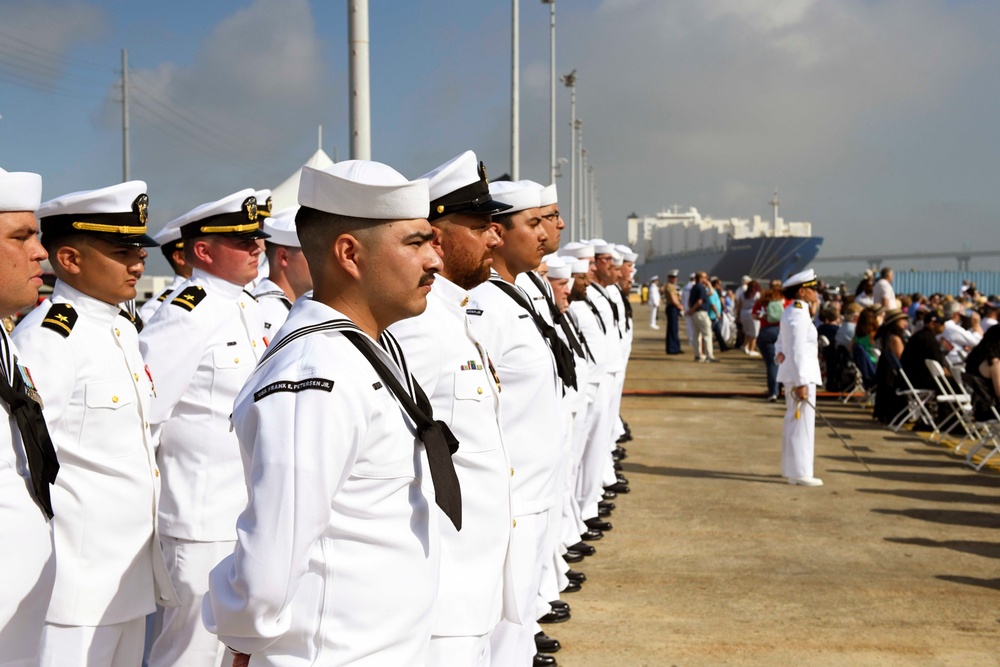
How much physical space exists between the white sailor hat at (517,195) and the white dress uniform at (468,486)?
1.88m

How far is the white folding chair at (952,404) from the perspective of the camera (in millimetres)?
13093

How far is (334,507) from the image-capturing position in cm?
236

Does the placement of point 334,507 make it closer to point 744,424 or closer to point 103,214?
point 103,214

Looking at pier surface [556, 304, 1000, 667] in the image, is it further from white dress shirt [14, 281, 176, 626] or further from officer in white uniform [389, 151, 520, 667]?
white dress shirt [14, 281, 176, 626]

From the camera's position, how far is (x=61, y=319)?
11.5 feet

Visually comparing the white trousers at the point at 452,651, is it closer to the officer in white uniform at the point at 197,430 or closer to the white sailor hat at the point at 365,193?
the officer in white uniform at the point at 197,430

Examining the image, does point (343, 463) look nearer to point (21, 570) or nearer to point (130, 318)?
point (21, 570)

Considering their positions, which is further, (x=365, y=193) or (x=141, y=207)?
(x=141, y=207)

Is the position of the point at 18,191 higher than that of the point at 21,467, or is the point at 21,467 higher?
the point at 18,191

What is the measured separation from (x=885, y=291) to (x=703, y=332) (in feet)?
21.8

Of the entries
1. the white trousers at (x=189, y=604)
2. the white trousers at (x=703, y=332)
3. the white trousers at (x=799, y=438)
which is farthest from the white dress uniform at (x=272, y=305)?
the white trousers at (x=703, y=332)

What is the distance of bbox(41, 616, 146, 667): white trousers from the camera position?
11.2 ft

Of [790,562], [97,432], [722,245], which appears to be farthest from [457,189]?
[722,245]

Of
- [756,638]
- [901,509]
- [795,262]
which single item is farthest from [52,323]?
[795,262]
